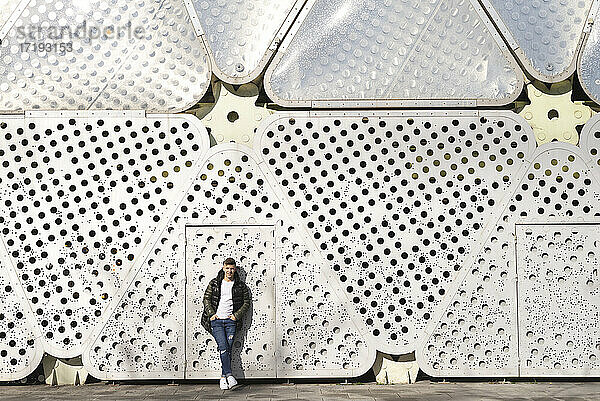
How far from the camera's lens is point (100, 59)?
848 cm

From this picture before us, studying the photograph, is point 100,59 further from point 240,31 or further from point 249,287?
point 249,287

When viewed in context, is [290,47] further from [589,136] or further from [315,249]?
[589,136]

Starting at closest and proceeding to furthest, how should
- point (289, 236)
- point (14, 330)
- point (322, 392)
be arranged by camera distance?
point (322, 392), point (14, 330), point (289, 236)

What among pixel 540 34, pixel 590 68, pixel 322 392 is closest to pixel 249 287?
pixel 322 392

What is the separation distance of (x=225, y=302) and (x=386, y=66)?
3.07m

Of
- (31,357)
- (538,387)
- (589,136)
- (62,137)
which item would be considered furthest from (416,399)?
(62,137)

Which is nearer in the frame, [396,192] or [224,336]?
[224,336]

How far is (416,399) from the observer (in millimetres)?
7598

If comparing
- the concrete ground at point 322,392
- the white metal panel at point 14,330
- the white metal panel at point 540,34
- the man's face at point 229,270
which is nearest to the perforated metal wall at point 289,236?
the white metal panel at point 14,330

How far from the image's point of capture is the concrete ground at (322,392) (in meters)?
7.69

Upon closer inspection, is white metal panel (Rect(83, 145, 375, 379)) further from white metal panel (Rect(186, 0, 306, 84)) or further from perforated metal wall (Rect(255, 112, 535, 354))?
white metal panel (Rect(186, 0, 306, 84))

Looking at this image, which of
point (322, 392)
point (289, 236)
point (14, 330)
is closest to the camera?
point (322, 392)

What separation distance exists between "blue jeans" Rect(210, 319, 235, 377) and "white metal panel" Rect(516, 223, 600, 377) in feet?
10.2

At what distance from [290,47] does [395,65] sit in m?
1.16
